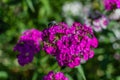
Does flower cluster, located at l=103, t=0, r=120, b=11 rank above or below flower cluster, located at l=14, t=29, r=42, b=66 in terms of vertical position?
above

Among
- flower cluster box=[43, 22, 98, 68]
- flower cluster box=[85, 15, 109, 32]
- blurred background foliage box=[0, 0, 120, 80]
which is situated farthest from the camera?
blurred background foliage box=[0, 0, 120, 80]

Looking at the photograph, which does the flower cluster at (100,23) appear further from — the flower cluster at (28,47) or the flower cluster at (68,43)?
the flower cluster at (68,43)

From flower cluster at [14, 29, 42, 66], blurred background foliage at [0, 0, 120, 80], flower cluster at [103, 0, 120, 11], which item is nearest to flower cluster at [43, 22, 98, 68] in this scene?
flower cluster at [14, 29, 42, 66]

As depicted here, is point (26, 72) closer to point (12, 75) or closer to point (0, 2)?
point (12, 75)

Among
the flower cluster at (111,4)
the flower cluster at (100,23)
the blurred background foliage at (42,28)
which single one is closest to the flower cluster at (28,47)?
the blurred background foliage at (42,28)

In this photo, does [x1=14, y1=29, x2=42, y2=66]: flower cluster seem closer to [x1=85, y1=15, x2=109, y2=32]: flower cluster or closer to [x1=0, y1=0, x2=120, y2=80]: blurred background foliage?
[x1=0, y1=0, x2=120, y2=80]: blurred background foliage

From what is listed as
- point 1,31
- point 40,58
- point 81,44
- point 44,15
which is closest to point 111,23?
point 40,58

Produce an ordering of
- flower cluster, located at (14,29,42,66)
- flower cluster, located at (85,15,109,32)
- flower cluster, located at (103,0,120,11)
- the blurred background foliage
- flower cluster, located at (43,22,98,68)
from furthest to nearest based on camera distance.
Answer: the blurred background foliage, flower cluster, located at (85,15,109,32), flower cluster, located at (103,0,120,11), flower cluster, located at (14,29,42,66), flower cluster, located at (43,22,98,68)
